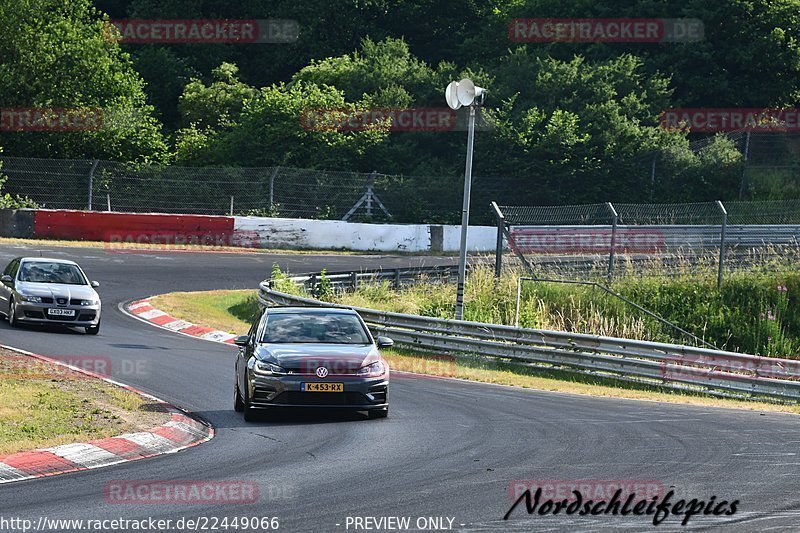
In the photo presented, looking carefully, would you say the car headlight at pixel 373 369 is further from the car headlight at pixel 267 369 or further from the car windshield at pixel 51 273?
the car windshield at pixel 51 273

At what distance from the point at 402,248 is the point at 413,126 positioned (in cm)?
1103

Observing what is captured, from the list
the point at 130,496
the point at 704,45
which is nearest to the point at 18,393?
the point at 130,496

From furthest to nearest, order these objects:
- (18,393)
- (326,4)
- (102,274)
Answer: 1. (326,4)
2. (102,274)
3. (18,393)

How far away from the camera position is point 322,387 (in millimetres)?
13508

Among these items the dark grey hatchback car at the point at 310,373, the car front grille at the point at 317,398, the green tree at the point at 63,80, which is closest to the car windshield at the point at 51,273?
the dark grey hatchback car at the point at 310,373

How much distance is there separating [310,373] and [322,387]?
0.21 metres

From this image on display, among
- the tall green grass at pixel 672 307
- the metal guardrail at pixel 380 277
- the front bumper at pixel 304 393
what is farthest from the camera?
the metal guardrail at pixel 380 277

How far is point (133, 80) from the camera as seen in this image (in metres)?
49.2

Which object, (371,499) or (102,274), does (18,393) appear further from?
(102,274)

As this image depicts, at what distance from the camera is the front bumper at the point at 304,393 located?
1348cm

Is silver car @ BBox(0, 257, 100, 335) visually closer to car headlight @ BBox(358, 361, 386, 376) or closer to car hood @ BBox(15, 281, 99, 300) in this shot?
car hood @ BBox(15, 281, 99, 300)

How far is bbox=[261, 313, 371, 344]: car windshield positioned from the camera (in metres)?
14.4

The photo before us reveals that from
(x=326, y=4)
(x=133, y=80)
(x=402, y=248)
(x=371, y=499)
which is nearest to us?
(x=371, y=499)

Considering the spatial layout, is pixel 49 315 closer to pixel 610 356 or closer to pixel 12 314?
pixel 12 314
